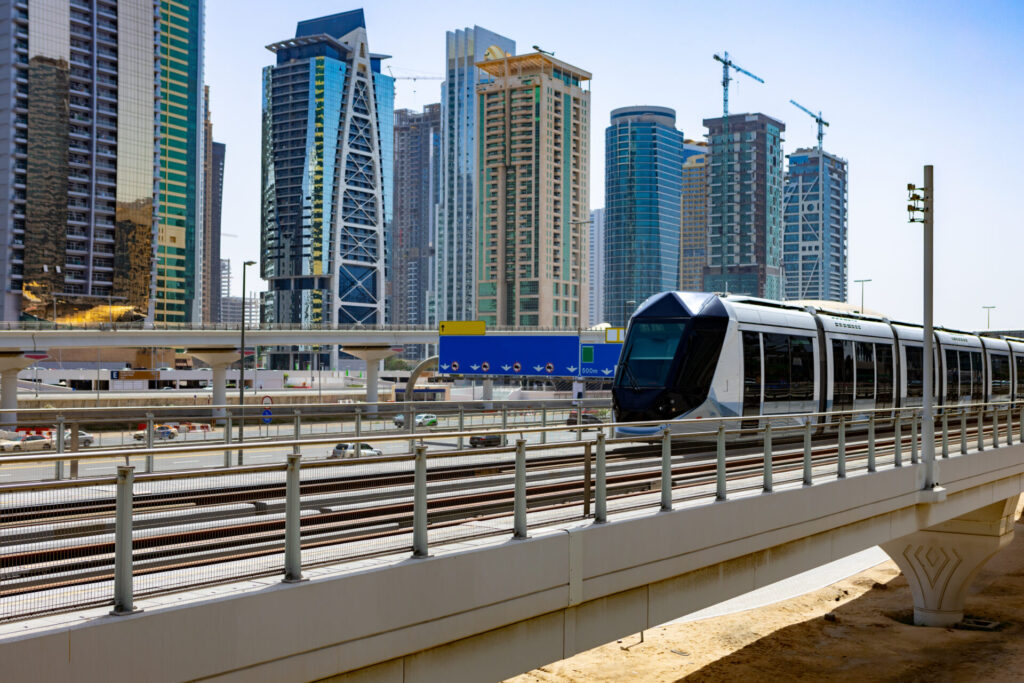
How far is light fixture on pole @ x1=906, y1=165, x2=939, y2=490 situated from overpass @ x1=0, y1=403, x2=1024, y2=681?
1.70 feet

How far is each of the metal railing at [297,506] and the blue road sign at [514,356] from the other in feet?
109

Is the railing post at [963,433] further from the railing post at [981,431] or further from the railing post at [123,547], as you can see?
the railing post at [123,547]

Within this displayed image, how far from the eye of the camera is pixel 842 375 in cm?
2291

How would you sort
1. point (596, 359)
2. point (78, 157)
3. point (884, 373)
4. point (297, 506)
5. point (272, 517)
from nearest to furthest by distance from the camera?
point (297, 506) → point (272, 517) → point (884, 373) → point (596, 359) → point (78, 157)

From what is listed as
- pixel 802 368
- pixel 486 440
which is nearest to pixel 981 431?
pixel 802 368

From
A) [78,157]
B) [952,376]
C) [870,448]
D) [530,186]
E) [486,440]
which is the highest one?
[530,186]

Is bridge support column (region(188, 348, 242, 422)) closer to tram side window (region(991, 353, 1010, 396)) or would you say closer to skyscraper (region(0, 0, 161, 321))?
tram side window (region(991, 353, 1010, 396))

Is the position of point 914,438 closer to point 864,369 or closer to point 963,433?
point 963,433

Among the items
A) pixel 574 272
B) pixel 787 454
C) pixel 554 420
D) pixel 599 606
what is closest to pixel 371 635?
pixel 599 606

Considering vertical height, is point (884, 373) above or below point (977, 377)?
above

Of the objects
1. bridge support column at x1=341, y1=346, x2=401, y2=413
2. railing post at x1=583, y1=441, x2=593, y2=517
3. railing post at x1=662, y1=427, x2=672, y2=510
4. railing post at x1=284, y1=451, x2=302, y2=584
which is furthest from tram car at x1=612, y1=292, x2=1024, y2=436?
bridge support column at x1=341, y1=346, x2=401, y2=413

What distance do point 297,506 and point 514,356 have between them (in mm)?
39076

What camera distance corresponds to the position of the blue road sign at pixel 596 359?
4494 centimetres

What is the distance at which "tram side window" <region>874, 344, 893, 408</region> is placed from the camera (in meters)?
24.6
